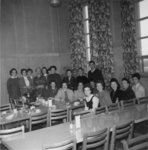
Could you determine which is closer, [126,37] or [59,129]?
[59,129]

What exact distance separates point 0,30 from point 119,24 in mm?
4048

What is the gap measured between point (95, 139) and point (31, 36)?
658 cm

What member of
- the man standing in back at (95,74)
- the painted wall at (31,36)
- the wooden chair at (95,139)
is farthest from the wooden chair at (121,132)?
the painted wall at (31,36)

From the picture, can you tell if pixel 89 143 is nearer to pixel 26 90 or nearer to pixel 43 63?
pixel 26 90

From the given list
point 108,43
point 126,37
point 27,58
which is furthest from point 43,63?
point 126,37

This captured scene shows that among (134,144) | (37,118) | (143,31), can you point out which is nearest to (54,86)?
(37,118)

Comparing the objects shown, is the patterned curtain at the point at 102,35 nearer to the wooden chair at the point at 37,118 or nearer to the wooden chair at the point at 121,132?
the wooden chair at the point at 37,118

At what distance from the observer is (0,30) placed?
7.96 m

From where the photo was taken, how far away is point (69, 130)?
296 centimetres

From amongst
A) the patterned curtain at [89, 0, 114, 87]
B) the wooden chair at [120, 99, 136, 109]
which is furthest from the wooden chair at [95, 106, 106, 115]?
the patterned curtain at [89, 0, 114, 87]

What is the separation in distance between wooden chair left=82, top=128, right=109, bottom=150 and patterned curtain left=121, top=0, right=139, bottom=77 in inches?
155

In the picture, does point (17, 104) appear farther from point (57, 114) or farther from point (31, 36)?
point (31, 36)

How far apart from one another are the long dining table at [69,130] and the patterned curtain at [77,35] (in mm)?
4903

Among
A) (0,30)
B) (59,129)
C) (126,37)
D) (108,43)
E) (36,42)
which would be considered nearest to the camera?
(59,129)
